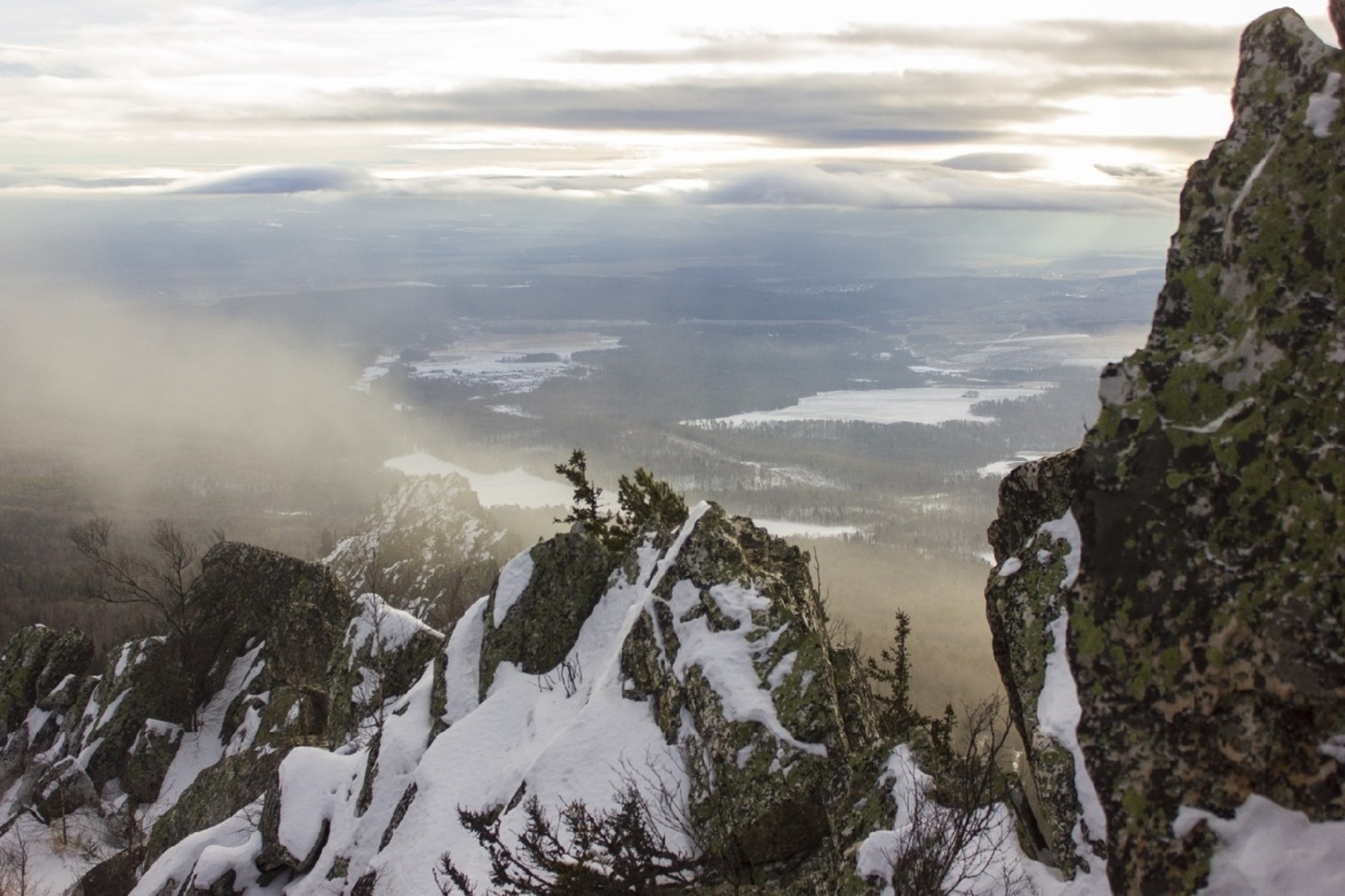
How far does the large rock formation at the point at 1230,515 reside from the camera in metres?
4.99

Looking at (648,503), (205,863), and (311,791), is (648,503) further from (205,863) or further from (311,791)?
(205,863)

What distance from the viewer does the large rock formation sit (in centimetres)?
499

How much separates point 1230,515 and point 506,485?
16732cm

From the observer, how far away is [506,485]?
169 metres

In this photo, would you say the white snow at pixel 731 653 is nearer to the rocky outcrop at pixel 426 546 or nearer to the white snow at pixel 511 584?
the white snow at pixel 511 584

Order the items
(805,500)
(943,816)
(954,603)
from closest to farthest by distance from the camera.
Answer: (943,816) < (954,603) < (805,500)

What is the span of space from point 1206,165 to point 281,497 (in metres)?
184

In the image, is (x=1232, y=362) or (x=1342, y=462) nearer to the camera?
(x=1342, y=462)

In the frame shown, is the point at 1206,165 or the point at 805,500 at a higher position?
the point at 1206,165

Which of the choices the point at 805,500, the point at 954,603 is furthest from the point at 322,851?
the point at 805,500

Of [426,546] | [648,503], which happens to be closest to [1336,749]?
[648,503]

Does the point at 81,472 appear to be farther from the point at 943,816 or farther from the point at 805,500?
the point at 943,816

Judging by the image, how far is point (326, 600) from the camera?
34.4 m

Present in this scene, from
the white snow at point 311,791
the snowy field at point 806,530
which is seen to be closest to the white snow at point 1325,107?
the white snow at point 311,791
